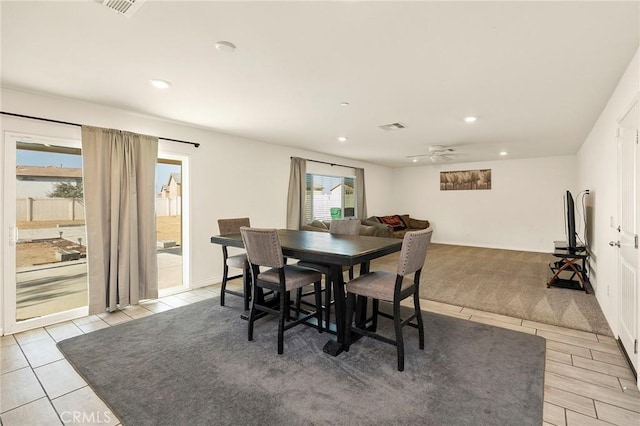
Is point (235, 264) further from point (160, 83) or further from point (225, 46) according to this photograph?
point (225, 46)

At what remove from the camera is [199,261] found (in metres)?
4.44

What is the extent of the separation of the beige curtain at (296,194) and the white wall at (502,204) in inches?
129

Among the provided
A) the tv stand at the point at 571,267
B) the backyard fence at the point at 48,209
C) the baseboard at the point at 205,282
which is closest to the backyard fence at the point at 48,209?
the backyard fence at the point at 48,209

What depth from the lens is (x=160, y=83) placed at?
271 centimetres

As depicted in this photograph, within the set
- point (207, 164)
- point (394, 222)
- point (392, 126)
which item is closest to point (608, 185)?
point (392, 126)

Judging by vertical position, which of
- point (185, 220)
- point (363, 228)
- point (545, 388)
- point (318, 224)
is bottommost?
point (545, 388)

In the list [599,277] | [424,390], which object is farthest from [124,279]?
[599,277]

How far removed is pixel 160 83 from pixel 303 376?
2.71 meters

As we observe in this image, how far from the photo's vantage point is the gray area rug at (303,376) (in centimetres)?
179

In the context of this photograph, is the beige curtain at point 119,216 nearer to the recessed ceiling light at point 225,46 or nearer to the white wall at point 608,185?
the recessed ceiling light at point 225,46

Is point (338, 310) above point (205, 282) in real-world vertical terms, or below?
above

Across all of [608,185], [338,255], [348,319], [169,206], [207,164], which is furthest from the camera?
[207,164]

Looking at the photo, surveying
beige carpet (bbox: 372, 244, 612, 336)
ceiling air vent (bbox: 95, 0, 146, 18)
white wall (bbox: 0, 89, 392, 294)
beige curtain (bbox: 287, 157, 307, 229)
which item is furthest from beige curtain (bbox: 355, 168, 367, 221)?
ceiling air vent (bbox: 95, 0, 146, 18)

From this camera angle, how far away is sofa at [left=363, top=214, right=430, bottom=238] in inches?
306
